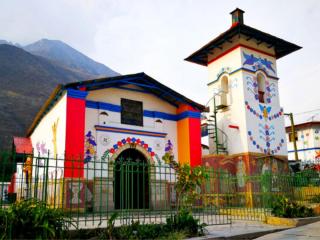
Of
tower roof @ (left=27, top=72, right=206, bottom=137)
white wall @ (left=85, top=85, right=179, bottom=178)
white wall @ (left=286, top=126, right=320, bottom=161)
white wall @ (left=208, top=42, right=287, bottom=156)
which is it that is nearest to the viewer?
tower roof @ (left=27, top=72, right=206, bottom=137)

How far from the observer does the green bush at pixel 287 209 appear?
10.5 m

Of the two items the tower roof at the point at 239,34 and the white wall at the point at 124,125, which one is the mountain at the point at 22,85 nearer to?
the tower roof at the point at 239,34

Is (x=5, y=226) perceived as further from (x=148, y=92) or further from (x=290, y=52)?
(x=290, y=52)

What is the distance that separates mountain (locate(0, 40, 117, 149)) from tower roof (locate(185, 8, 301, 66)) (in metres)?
33.3

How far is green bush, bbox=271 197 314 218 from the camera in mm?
10547

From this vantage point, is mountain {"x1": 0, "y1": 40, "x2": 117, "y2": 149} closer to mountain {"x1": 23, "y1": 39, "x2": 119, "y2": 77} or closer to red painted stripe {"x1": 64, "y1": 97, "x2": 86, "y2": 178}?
red painted stripe {"x1": 64, "y1": 97, "x2": 86, "y2": 178}

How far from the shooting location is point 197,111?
16.3 metres

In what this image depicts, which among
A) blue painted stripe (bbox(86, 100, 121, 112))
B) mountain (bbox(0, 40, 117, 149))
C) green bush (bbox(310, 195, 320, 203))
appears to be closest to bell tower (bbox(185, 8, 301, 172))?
green bush (bbox(310, 195, 320, 203))

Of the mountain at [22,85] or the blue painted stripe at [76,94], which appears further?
the mountain at [22,85]

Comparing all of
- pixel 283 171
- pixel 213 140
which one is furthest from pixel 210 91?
pixel 283 171

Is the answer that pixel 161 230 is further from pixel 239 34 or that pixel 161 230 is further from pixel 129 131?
pixel 239 34

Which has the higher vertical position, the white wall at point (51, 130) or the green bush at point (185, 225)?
the white wall at point (51, 130)

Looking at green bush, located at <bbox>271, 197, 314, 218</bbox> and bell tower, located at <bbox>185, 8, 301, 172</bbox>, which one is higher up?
bell tower, located at <bbox>185, 8, 301, 172</bbox>

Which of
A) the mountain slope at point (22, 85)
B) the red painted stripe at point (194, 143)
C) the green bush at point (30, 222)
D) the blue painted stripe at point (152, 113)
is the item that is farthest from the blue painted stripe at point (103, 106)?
the mountain slope at point (22, 85)
